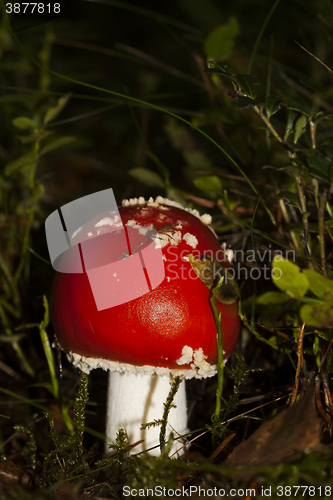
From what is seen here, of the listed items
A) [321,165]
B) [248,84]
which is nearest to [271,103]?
[248,84]

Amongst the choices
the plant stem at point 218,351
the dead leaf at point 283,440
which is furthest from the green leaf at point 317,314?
the plant stem at point 218,351

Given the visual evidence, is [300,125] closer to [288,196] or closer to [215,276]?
[288,196]

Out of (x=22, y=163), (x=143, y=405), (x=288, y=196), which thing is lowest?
(x=143, y=405)

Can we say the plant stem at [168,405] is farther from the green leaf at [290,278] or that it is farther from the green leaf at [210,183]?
the green leaf at [210,183]

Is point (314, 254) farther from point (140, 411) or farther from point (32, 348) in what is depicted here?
point (32, 348)

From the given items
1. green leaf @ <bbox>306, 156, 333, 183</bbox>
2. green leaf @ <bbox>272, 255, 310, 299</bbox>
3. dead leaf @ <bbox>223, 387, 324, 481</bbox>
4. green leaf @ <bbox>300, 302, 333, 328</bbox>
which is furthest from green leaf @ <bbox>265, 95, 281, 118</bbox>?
dead leaf @ <bbox>223, 387, 324, 481</bbox>

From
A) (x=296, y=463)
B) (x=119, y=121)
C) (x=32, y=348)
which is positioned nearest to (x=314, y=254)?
(x=296, y=463)
